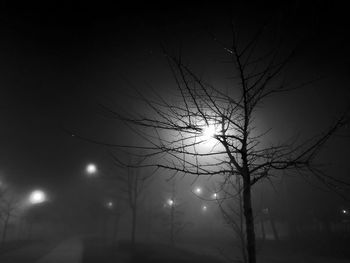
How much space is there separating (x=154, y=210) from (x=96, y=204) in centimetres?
2324

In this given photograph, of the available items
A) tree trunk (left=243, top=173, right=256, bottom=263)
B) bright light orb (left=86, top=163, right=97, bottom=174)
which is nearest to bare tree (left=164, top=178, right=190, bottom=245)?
bright light orb (left=86, top=163, right=97, bottom=174)

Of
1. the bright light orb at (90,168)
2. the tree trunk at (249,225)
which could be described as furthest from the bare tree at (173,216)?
the tree trunk at (249,225)

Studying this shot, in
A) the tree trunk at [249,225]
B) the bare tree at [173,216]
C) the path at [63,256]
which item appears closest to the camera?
the tree trunk at [249,225]

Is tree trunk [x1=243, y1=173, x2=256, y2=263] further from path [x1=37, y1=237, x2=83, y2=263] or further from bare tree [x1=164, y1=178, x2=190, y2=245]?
bare tree [x1=164, y1=178, x2=190, y2=245]

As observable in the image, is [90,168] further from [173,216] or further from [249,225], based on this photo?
[249,225]

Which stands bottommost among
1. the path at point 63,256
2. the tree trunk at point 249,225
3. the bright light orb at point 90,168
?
the path at point 63,256

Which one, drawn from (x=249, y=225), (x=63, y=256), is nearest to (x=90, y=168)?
(x=63, y=256)

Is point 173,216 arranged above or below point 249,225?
above

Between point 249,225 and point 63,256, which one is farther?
point 63,256

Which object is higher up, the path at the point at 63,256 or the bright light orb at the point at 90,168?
the bright light orb at the point at 90,168

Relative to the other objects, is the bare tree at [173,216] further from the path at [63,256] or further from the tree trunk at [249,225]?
the tree trunk at [249,225]

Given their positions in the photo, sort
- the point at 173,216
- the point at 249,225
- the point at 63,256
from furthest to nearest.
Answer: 1. the point at 173,216
2. the point at 63,256
3. the point at 249,225

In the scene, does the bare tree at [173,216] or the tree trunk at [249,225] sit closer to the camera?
the tree trunk at [249,225]

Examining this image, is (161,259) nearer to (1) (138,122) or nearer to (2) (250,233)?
(2) (250,233)
